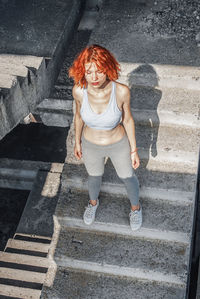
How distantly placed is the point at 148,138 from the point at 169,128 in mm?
337

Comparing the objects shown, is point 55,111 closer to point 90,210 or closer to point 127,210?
point 90,210

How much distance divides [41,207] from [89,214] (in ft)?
8.36

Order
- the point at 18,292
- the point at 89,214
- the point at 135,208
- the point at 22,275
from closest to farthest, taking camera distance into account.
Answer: the point at 135,208, the point at 89,214, the point at 18,292, the point at 22,275

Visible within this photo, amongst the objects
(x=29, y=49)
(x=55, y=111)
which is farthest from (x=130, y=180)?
(x=29, y=49)

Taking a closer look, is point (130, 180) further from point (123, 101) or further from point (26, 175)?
point (26, 175)

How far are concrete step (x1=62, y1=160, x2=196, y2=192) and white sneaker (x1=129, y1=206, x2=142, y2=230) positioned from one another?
1.31ft

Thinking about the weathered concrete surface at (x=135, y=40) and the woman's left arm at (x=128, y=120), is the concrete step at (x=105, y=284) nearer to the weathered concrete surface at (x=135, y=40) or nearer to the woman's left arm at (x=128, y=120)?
the woman's left arm at (x=128, y=120)

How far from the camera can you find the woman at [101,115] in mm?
3068

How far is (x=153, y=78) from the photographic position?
507 centimetres

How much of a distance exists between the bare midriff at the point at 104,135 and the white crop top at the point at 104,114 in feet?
0.37

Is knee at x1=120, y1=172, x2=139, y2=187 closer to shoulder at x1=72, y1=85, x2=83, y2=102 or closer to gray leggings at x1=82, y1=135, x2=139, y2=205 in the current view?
gray leggings at x1=82, y1=135, x2=139, y2=205

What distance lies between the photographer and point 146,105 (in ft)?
16.1

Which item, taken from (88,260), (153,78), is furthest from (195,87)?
(88,260)

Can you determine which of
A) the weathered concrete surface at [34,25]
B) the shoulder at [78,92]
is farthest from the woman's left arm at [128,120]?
the weathered concrete surface at [34,25]
